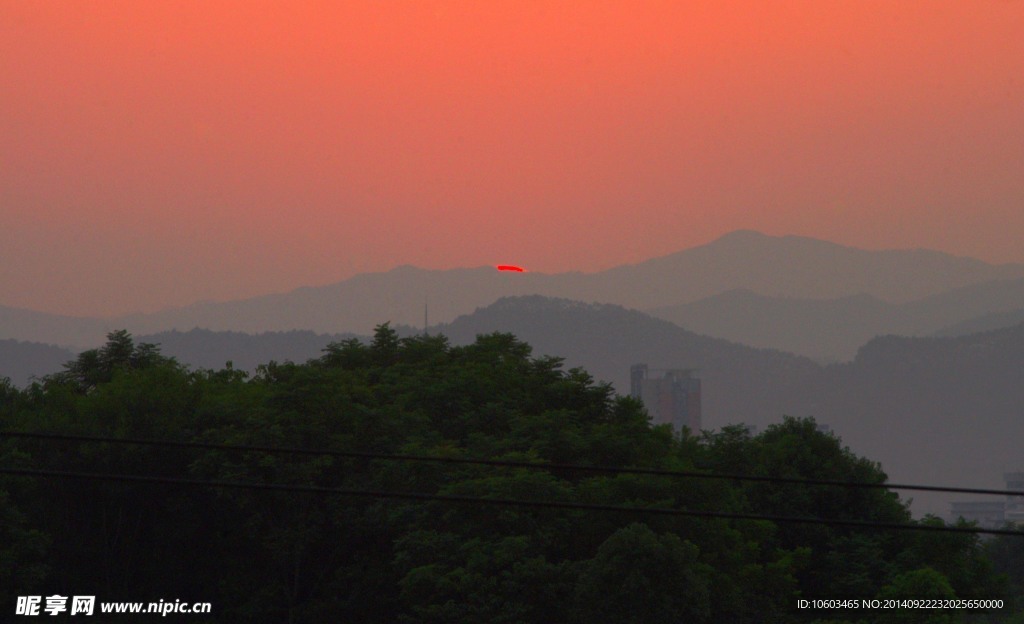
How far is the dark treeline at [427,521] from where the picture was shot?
50.6m

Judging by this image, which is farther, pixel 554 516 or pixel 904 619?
pixel 904 619

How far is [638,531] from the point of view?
164ft

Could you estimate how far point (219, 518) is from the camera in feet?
196

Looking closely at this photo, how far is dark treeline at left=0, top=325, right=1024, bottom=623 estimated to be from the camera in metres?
50.6

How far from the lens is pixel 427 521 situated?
54812 mm

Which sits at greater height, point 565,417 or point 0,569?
point 565,417

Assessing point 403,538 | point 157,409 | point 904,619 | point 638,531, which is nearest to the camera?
point 638,531

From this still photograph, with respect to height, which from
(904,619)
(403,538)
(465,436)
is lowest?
(904,619)

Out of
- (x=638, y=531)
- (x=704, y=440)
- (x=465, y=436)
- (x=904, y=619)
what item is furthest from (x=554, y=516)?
(x=704, y=440)

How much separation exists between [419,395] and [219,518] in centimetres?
1638

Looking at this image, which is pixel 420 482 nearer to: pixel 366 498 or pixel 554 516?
pixel 366 498

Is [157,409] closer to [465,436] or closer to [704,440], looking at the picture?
[465,436]

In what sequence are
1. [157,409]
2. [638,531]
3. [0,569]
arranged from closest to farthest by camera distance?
1. [638,531]
2. [0,569]
3. [157,409]

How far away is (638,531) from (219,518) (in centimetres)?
2238
